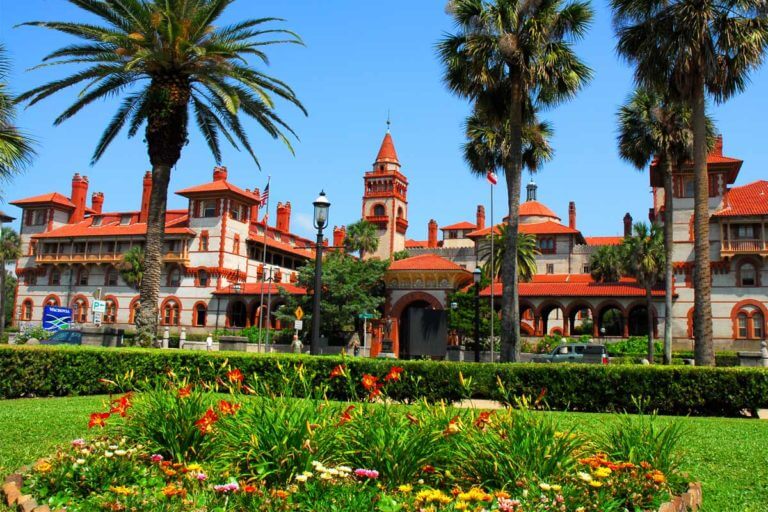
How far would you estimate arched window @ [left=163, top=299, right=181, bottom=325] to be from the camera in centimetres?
5900

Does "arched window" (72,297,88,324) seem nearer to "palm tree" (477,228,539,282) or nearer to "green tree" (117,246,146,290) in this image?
"green tree" (117,246,146,290)

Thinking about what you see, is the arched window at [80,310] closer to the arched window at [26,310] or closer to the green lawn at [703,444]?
the arched window at [26,310]

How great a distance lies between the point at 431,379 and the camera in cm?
1543

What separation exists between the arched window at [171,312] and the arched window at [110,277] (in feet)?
22.9

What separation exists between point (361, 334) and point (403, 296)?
4.70 meters

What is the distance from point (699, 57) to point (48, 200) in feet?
212

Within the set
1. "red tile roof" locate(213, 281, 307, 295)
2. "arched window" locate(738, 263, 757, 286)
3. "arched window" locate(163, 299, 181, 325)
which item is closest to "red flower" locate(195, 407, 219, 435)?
"arched window" locate(738, 263, 757, 286)

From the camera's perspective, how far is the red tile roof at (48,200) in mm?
66500

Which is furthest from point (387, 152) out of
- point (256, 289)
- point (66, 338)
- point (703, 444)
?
point (703, 444)

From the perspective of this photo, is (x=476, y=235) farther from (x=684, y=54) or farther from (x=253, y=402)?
(x=253, y=402)

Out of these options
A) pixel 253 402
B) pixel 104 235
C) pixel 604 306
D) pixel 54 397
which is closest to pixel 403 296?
pixel 604 306

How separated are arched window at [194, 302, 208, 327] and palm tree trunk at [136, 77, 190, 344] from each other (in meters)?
39.3

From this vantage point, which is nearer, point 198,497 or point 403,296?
point 198,497

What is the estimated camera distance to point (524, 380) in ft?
50.9
